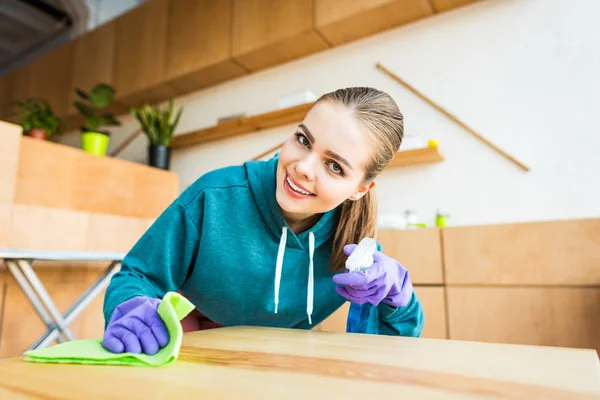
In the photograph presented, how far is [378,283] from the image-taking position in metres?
0.79

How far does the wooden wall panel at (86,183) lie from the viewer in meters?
1.97

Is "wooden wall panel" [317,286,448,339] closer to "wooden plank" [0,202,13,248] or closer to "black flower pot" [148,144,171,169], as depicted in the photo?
"wooden plank" [0,202,13,248]

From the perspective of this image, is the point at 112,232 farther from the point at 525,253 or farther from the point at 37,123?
the point at 525,253

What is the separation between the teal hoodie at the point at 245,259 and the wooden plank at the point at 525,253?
2.66ft

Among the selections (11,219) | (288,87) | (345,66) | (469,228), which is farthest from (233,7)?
(469,228)

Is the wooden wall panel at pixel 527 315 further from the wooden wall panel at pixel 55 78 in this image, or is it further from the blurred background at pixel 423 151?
the wooden wall panel at pixel 55 78

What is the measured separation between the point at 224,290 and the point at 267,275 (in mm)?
104

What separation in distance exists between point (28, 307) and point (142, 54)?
2.16 m

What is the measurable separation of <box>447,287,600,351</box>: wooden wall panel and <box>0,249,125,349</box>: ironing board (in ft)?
4.88

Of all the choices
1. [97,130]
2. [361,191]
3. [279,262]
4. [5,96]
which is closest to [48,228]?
[97,130]

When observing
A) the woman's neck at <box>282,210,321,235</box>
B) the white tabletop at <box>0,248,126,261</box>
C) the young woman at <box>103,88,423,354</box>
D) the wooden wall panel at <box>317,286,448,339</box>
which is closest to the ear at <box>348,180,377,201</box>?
the young woman at <box>103,88,423,354</box>

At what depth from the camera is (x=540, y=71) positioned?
2.01m

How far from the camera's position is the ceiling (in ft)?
13.9

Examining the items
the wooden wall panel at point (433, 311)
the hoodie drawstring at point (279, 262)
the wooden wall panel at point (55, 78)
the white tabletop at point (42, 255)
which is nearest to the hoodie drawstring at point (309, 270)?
the hoodie drawstring at point (279, 262)
